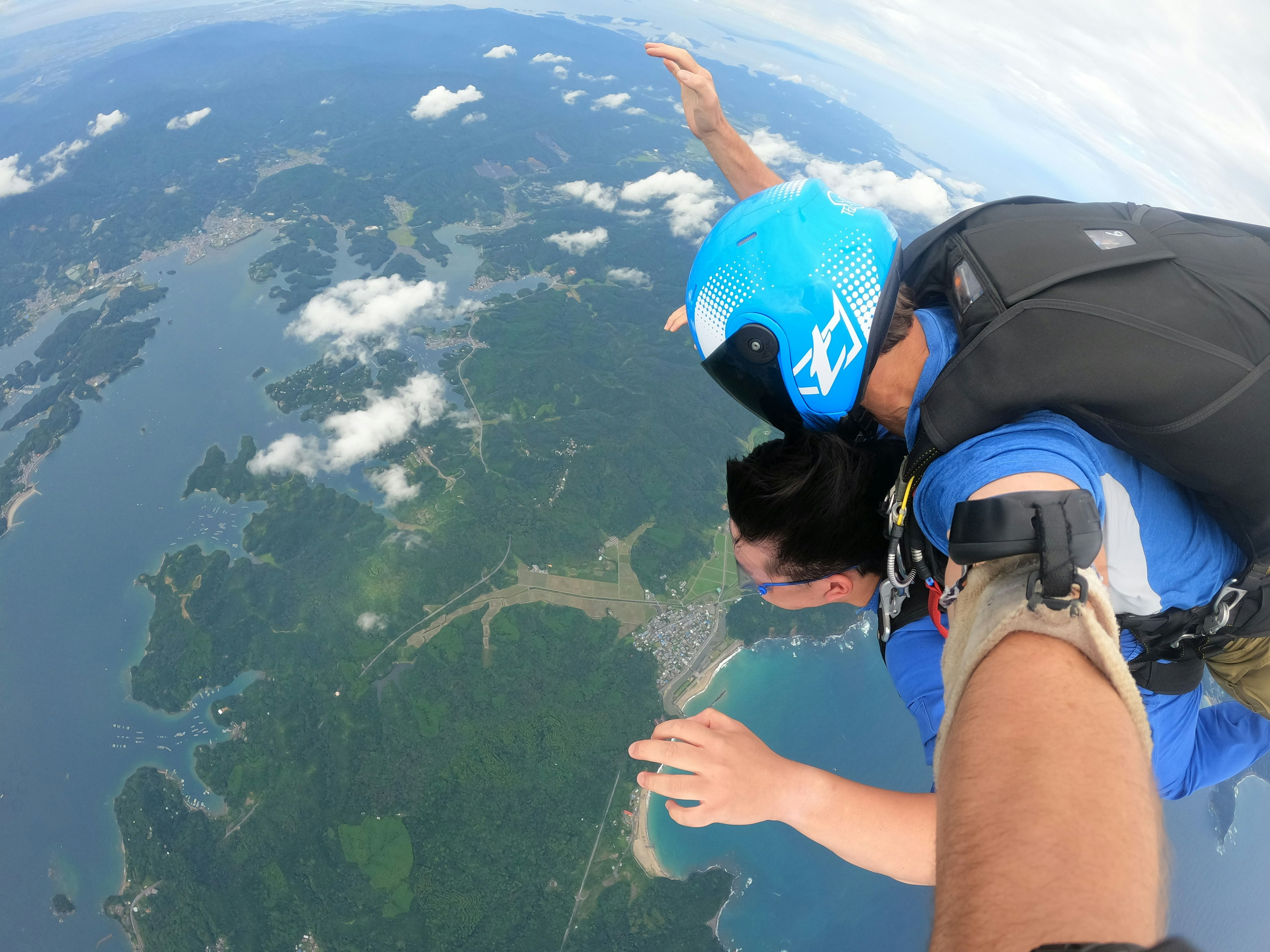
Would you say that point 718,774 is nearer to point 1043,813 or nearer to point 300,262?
point 1043,813

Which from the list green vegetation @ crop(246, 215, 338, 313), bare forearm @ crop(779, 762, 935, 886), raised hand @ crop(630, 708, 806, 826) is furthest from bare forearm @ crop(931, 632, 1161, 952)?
green vegetation @ crop(246, 215, 338, 313)

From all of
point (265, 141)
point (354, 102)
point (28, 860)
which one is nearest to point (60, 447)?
point (28, 860)

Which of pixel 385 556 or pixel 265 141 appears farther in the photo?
pixel 265 141

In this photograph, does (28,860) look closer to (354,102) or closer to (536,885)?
(536,885)

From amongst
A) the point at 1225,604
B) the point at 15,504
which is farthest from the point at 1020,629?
→ the point at 15,504

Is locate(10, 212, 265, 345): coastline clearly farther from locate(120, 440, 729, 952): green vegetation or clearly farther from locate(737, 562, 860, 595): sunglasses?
locate(737, 562, 860, 595): sunglasses
